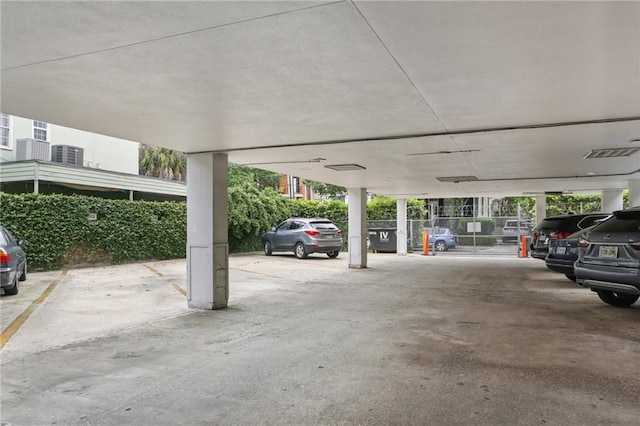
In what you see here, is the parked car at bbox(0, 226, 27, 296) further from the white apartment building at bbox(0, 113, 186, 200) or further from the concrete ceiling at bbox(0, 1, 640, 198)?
the white apartment building at bbox(0, 113, 186, 200)

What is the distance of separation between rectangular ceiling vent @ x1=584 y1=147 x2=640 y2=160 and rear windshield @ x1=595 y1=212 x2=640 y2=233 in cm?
137

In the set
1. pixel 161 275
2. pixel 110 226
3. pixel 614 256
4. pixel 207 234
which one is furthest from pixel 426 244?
pixel 207 234

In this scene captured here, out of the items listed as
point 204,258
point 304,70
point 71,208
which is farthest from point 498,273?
point 71,208

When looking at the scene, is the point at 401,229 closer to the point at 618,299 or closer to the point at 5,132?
the point at 618,299

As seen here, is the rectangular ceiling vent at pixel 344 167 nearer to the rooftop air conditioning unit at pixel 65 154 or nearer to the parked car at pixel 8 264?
the parked car at pixel 8 264

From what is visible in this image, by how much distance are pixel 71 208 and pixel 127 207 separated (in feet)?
7.10

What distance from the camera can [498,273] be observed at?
45.6ft

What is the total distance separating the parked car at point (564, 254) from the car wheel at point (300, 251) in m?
A: 10.00

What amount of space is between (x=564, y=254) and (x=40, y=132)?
18.6 m

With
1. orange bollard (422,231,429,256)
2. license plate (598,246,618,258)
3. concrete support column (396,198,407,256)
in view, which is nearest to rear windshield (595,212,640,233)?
license plate (598,246,618,258)

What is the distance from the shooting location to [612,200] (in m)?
17.7

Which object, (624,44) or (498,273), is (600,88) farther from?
(498,273)

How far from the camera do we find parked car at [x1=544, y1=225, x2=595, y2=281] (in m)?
10.3

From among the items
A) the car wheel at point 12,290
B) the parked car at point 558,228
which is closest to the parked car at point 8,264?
the car wheel at point 12,290
